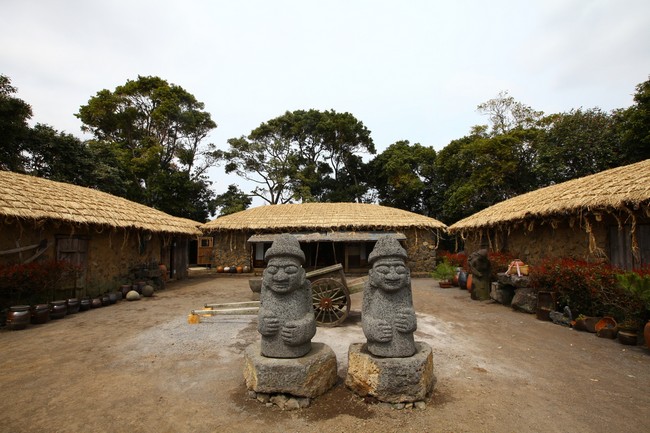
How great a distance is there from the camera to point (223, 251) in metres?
17.0

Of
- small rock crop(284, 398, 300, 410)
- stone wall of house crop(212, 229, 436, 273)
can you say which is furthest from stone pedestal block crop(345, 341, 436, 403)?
stone wall of house crop(212, 229, 436, 273)

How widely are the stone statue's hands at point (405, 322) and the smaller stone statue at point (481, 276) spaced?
6872 mm

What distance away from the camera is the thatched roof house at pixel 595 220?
6461 millimetres

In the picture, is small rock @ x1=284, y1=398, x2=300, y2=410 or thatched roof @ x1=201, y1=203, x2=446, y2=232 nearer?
small rock @ x1=284, y1=398, x2=300, y2=410

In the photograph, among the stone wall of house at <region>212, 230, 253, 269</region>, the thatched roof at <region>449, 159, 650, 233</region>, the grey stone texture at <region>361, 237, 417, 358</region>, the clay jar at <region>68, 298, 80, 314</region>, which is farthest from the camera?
the stone wall of house at <region>212, 230, 253, 269</region>

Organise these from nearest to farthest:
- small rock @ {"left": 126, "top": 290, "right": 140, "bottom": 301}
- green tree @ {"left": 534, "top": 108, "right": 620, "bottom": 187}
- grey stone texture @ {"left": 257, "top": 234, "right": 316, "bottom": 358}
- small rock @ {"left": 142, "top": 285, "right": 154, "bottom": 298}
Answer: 1. grey stone texture @ {"left": 257, "top": 234, "right": 316, "bottom": 358}
2. small rock @ {"left": 126, "top": 290, "right": 140, "bottom": 301}
3. small rock @ {"left": 142, "top": 285, "right": 154, "bottom": 298}
4. green tree @ {"left": 534, "top": 108, "right": 620, "bottom": 187}

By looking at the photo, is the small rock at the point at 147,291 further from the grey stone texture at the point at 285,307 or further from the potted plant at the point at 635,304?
the potted plant at the point at 635,304

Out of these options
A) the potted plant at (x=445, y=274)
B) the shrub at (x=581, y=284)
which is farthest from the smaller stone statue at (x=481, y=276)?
the potted plant at (x=445, y=274)

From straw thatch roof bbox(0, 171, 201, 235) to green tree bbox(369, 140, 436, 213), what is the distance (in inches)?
676

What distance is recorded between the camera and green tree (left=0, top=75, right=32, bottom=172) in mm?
12453

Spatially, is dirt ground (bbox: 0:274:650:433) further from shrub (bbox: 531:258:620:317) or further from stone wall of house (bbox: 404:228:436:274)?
stone wall of house (bbox: 404:228:436:274)

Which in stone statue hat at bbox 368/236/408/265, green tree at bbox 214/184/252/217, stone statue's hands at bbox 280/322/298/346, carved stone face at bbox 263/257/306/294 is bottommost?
stone statue's hands at bbox 280/322/298/346

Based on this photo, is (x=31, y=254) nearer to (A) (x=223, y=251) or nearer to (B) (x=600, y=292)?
(A) (x=223, y=251)

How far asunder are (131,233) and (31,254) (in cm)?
323
